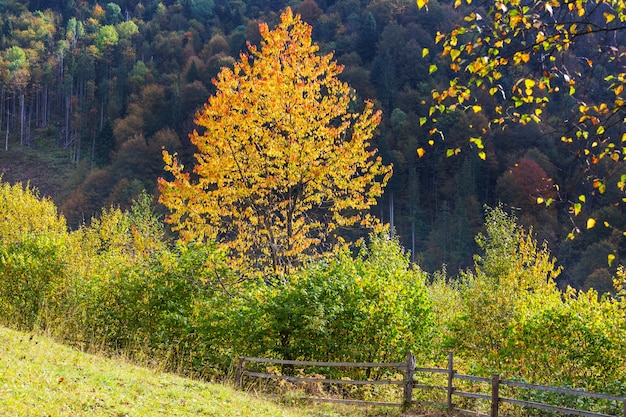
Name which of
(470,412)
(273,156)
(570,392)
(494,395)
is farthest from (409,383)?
(273,156)

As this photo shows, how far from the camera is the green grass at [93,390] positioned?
688cm

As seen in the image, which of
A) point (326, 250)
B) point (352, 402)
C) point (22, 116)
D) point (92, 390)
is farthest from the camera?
point (22, 116)

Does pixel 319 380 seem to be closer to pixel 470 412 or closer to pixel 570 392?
pixel 470 412

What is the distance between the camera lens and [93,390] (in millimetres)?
8023

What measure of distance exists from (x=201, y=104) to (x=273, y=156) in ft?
301

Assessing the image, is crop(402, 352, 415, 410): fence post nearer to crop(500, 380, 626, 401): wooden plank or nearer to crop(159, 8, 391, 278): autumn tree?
crop(500, 380, 626, 401): wooden plank

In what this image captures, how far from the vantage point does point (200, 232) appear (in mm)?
14719

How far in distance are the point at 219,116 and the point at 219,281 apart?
13.8ft

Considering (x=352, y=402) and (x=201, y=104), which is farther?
(x=201, y=104)

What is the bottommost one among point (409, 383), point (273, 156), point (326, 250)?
point (409, 383)

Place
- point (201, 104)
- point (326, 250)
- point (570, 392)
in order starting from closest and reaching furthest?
1. point (570, 392)
2. point (326, 250)
3. point (201, 104)

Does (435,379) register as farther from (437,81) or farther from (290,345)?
(437,81)

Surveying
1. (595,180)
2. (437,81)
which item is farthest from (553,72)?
(437,81)

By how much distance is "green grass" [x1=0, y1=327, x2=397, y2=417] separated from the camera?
6875mm
